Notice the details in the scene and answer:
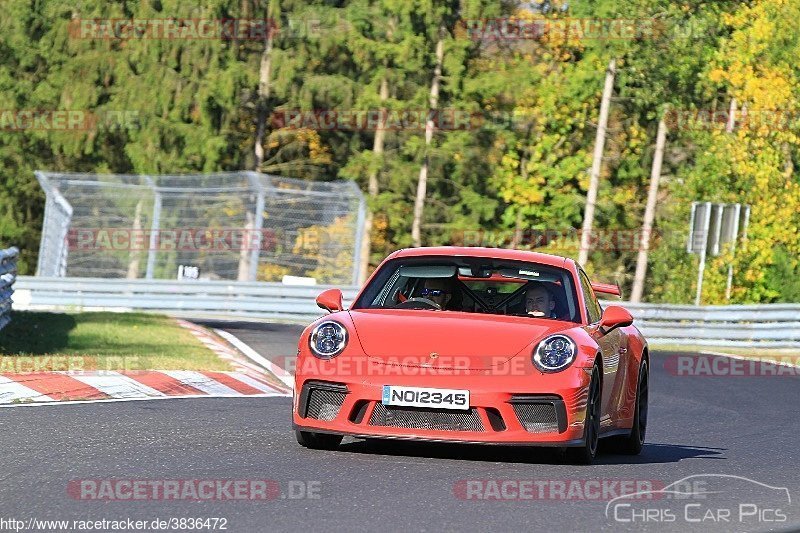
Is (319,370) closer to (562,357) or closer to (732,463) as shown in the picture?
(562,357)

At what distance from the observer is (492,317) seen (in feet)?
32.7

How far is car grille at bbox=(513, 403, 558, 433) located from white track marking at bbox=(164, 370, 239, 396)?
17.9 feet

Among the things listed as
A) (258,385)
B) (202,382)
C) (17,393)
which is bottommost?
(258,385)

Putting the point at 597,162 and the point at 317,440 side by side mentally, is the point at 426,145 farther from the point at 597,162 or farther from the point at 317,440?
the point at 317,440

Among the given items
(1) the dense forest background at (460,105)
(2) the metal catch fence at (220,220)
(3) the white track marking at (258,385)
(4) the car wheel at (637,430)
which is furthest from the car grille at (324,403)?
(1) the dense forest background at (460,105)

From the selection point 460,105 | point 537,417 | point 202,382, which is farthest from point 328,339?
point 460,105

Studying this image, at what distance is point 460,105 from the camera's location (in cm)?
5400

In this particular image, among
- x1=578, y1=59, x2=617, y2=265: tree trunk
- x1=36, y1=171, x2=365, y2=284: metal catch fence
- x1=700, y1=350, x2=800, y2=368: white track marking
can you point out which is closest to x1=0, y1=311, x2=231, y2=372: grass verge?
x1=36, y1=171, x2=365, y2=284: metal catch fence

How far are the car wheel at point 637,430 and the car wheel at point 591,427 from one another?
47.8 inches

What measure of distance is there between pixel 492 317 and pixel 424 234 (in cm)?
4640

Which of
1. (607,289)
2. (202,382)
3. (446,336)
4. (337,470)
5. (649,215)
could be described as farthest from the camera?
(649,215)

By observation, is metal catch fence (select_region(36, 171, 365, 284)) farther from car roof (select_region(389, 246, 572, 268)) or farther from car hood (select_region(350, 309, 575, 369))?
car hood (select_region(350, 309, 575, 369))

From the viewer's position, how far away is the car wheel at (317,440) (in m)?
9.71

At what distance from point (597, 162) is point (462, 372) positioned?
42931mm
